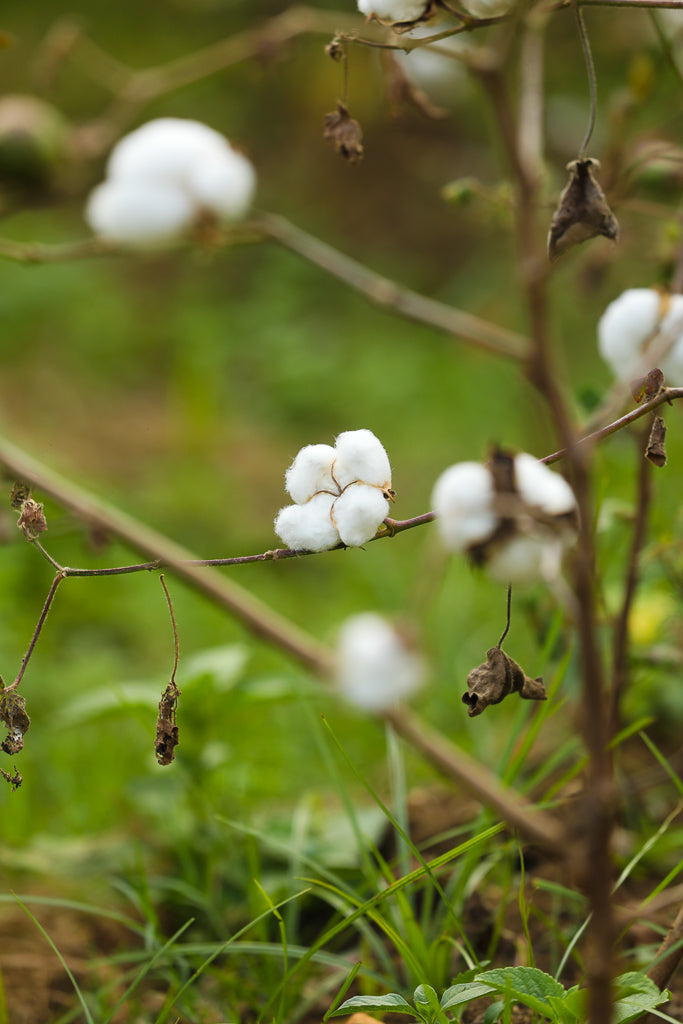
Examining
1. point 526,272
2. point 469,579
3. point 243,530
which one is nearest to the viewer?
point 526,272

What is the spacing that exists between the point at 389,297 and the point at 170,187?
0.60 feet

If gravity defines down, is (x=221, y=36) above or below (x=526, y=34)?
above

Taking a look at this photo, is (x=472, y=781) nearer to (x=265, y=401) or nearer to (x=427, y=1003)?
(x=427, y=1003)

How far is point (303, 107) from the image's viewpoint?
4.22 m

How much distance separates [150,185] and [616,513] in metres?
0.54

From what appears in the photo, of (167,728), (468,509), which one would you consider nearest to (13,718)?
(167,728)

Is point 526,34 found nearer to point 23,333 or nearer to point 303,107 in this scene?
point 23,333

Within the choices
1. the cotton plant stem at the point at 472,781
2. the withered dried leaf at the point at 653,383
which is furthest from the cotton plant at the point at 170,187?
the cotton plant stem at the point at 472,781

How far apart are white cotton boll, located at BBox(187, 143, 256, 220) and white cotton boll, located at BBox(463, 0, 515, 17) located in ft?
0.80

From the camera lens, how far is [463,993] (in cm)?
Answer: 66

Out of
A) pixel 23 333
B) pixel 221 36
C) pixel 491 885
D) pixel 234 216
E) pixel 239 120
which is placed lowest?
pixel 491 885

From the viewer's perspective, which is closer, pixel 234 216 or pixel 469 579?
pixel 234 216

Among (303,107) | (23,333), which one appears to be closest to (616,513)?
(23,333)

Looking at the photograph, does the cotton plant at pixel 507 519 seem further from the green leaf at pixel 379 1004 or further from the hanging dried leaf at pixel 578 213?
the green leaf at pixel 379 1004
